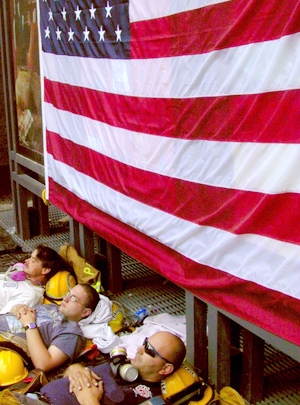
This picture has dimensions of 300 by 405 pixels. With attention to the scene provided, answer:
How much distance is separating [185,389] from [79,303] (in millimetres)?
948

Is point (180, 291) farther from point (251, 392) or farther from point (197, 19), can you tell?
point (197, 19)

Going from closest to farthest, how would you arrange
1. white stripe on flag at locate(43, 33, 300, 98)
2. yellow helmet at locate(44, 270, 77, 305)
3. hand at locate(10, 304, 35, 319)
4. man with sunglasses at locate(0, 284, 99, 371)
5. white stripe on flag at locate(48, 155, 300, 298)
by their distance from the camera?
white stripe on flag at locate(43, 33, 300, 98) → white stripe on flag at locate(48, 155, 300, 298) → man with sunglasses at locate(0, 284, 99, 371) → hand at locate(10, 304, 35, 319) → yellow helmet at locate(44, 270, 77, 305)

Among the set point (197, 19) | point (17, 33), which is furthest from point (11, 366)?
point (17, 33)

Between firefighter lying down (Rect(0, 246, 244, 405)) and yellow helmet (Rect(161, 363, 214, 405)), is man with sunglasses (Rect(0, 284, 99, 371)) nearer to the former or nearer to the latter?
firefighter lying down (Rect(0, 246, 244, 405))

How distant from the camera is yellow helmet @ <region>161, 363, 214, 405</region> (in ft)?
8.36

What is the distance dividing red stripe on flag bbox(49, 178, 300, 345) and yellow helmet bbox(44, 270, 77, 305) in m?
0.42

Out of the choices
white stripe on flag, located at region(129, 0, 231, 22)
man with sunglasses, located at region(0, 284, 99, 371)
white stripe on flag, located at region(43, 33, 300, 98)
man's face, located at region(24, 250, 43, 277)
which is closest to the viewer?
white stripe on flag, located at region(43, 33, 300, 98)

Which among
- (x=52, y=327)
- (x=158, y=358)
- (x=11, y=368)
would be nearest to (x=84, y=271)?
(x=52, y=327)

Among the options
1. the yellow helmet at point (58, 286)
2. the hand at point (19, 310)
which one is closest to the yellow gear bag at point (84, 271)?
the yellow helmet at point (58, 286)

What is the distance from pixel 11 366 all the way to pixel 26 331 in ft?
0.78

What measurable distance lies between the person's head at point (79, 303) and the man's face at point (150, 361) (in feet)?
2.45

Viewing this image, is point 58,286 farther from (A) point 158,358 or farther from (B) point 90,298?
(A) point 158,358

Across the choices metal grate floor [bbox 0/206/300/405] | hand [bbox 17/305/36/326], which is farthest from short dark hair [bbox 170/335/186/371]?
hand [bbox 17/305/36/326]

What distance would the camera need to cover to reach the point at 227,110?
2.29 meters
